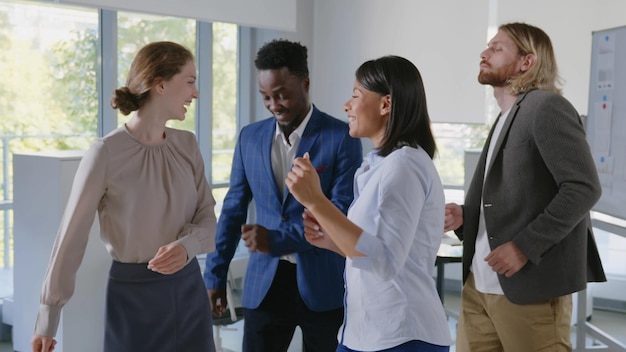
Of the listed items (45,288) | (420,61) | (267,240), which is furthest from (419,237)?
(420,61)

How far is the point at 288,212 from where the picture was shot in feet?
7.68

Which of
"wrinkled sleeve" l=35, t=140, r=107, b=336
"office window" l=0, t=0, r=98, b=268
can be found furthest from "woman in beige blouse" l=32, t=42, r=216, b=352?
"office window" l=0, t=0, r=98, b=268

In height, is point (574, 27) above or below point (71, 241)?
above

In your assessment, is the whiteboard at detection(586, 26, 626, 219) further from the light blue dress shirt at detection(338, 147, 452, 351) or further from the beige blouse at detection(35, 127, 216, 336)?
the beige blouse at detection(35, 127, 216, 336)

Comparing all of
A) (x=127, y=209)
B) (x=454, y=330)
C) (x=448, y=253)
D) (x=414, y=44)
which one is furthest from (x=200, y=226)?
(x=414, y=44)

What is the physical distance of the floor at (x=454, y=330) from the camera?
14.5ft

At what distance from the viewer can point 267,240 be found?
2.23 meters

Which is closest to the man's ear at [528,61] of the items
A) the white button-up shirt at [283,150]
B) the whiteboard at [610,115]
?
the white button-up shirt at [283,150]

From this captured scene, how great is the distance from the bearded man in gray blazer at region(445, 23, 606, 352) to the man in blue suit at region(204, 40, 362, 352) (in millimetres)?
439

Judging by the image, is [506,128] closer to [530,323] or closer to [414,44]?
[530,323]

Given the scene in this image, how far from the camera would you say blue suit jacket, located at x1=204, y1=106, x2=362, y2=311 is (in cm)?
230

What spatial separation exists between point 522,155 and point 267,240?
2.64 ft

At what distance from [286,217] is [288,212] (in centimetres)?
2

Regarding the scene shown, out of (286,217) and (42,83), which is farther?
(42,83)
